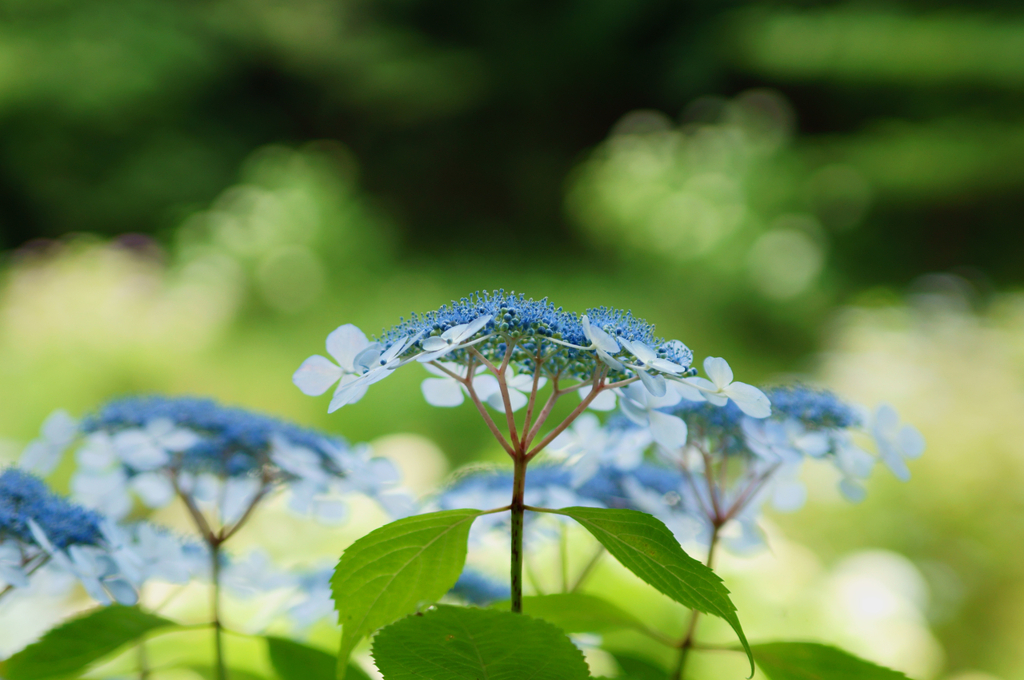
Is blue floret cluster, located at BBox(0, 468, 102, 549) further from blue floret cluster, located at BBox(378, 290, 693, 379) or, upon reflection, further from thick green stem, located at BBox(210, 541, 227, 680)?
blue floret cluster, located at BBox(378, 290, 693, 379)

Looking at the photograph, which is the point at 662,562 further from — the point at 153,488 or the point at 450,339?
the point at 153,488

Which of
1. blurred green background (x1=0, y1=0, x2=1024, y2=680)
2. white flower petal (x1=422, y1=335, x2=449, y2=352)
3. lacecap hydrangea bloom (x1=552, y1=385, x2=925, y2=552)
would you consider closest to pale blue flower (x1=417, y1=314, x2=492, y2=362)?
white flower petal (x1=422, y1=335, x2=449, y2=352)

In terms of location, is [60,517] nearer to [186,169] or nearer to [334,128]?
[186,169]

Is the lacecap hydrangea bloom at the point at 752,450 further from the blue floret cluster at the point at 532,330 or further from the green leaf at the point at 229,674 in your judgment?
the green leaf at the point at 229,674

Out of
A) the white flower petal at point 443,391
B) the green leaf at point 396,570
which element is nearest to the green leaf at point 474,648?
the green leaf at point 396,570

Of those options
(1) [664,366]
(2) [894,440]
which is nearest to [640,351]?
(1) [664,366]

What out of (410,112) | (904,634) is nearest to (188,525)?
(904,634)

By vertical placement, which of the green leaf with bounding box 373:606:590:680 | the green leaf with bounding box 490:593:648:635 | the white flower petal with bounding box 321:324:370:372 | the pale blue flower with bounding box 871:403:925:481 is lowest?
the green leaf with bounding box 373:606:590:680
